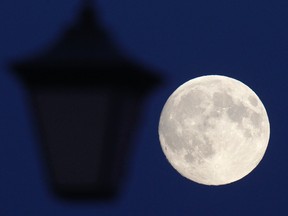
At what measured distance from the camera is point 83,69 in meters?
2.78

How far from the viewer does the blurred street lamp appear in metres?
2.98

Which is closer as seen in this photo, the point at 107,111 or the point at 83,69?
the point at 83,69

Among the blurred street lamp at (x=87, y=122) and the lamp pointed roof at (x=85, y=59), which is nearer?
the lamp pointed roof at (x=85, y=59)

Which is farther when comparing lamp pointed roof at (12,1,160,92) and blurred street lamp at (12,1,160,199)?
blurred street lamp at (12,1,160,199)

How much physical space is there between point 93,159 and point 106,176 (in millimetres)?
138

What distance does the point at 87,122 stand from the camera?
10.1 ft

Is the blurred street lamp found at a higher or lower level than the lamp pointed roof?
lower

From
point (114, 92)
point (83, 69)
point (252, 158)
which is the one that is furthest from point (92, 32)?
point (252, 158)

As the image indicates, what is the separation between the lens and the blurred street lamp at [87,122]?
2984 mm

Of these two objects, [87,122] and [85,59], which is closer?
[85,59]

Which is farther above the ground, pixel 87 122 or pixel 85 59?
pixel 85 59

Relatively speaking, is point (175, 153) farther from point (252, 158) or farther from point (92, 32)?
point (92, 32)

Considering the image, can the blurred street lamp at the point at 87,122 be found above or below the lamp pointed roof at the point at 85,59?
below

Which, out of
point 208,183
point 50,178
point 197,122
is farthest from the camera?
point 208,183
